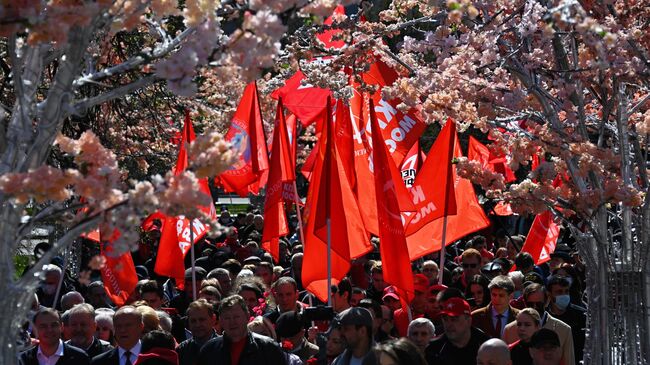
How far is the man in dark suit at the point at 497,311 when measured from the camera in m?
9.47

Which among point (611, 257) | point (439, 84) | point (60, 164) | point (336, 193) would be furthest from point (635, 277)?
Answer: point (60, 164)

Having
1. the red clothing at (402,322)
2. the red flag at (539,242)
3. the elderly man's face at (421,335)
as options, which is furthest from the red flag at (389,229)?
the red flag at (539,242)

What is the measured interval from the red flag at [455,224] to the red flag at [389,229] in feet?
5.56

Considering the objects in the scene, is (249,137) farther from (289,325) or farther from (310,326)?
(289,325)

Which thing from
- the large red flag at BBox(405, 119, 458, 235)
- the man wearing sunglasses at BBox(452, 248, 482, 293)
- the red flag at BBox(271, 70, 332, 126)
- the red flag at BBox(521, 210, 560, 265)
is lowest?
the man wearing sunglasses at BBox(452, 248, 482, 293)

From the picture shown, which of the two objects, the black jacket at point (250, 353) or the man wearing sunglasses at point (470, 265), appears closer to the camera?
the black jacket at point (250, 353)

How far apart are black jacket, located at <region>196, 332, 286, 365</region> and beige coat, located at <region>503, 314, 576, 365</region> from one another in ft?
6.66

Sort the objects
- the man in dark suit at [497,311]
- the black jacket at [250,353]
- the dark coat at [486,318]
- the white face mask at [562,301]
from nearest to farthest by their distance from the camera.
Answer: the black jacket at [250,353] → the man in dark suit at [497,311] → the dark coat at [486,318] → the white face mask at [562,301]

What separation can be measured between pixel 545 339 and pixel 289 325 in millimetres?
2238

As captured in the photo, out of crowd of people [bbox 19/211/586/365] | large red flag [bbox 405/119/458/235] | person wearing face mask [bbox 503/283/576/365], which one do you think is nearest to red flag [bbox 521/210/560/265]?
crowd of people [bbox 19/211/586/365]

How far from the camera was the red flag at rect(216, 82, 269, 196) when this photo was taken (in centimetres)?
1257

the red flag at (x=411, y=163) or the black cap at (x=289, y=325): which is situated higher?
the red flag at (x=411, y=163)

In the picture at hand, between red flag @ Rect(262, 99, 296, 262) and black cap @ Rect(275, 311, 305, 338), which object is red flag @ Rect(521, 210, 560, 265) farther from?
black cap @ Rect(275, 311, 305, 338)

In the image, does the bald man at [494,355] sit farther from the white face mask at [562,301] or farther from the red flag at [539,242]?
the red flag at [539,242]
